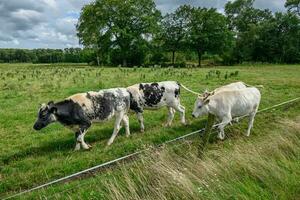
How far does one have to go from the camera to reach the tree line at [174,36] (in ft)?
187

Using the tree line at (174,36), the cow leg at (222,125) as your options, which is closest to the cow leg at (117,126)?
the cow leg at (222,125)

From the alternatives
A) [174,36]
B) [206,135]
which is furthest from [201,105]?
[174,36]

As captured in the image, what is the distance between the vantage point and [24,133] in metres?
11.0

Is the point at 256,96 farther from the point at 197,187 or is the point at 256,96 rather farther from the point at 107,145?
the point at 197,187

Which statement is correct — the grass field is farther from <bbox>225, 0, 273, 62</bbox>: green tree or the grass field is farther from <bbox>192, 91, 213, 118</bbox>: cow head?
<bbox>225, 0, 273, 62</bbox>: green tree

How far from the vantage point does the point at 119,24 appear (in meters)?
57.5

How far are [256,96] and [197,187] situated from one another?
20.0 ft

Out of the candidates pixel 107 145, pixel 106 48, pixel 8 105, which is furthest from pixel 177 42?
pixel 107 145

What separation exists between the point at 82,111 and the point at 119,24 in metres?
49.7

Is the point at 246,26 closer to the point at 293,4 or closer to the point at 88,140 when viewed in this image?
the point at 293,4

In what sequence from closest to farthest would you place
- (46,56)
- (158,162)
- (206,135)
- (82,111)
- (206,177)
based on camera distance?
(206,177) < (158,162) < (206,135) < (82,111) < (46,56)

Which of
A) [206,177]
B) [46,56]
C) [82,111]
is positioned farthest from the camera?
[46,56]

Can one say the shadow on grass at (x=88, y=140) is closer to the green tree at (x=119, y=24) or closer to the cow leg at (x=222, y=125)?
the cow leg at (x=222, y=125)

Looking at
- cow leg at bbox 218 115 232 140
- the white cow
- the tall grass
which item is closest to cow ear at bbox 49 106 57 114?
the tall grass
